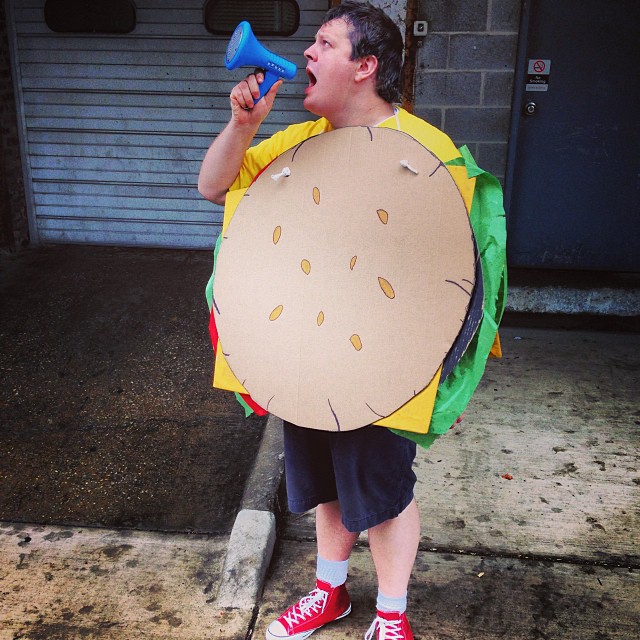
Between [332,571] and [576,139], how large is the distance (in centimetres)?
335

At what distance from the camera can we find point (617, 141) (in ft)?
15.0

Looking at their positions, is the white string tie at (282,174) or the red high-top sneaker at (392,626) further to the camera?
the red high-top sneaker at (392,626)

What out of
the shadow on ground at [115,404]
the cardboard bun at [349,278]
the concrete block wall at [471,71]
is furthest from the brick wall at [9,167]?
the cardboard bun at [349,278]

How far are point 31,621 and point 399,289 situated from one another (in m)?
1.68

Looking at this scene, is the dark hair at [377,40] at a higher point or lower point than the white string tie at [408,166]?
higher

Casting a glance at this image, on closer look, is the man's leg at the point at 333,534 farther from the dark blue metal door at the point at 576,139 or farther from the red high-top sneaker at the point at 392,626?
the dark blue metal door at the point at 576,139

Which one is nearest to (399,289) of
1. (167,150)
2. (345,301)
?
(345,301)

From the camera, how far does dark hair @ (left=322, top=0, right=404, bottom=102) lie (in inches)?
A: 72.8

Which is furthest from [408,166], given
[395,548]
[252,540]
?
[252,540]

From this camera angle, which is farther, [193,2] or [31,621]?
[193,2]

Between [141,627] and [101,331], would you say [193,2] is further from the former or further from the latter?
[141,627]

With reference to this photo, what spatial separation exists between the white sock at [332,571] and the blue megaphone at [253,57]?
1.46 meters

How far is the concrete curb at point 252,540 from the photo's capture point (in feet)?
8.29

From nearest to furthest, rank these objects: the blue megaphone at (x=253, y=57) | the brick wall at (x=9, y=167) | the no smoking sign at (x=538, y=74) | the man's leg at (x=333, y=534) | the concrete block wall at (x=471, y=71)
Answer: the blue megaphone at (x=253, y=57)
the man's leg at (x=333, y=534)
the concrete block wall at (x=471, y=71)
the no smoking sign at (x=538, y=74)
the brick wall at (x=9, y=167)
